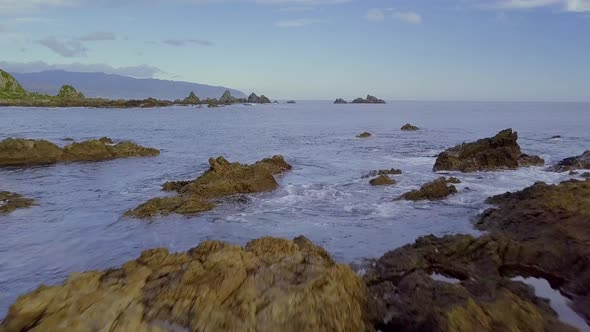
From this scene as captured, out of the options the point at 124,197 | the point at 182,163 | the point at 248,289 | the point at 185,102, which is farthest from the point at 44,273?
the point at 185,102

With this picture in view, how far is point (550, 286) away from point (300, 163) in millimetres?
19853

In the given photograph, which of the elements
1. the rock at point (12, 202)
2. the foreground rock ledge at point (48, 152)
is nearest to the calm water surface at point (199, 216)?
the rock at point (12, 202)

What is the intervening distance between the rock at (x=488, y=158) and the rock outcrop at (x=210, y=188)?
9.65m

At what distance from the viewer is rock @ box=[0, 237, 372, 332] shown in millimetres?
5957

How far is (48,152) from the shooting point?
27.9 metres

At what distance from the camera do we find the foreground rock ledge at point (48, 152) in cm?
2691

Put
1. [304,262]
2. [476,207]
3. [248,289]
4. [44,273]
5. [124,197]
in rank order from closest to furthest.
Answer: [248,289], [304,262], [44,273], [476,207], [124,197]

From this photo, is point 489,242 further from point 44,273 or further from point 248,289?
point 44,273

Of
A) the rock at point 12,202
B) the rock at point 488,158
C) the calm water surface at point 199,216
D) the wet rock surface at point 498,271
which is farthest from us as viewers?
the rock at point 488,158

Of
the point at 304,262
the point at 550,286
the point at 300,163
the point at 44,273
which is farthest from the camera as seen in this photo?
the point at 300,163

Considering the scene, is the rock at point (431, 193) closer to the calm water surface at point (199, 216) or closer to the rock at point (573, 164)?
the calm water surface at point (199, 216)

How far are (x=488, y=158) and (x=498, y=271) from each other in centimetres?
1635

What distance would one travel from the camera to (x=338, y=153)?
107ft

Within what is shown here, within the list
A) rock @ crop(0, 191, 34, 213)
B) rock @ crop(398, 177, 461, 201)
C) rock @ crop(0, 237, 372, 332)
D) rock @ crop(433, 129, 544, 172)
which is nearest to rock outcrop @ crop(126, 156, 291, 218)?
rock @ crop(0, 191, 34, 213)
